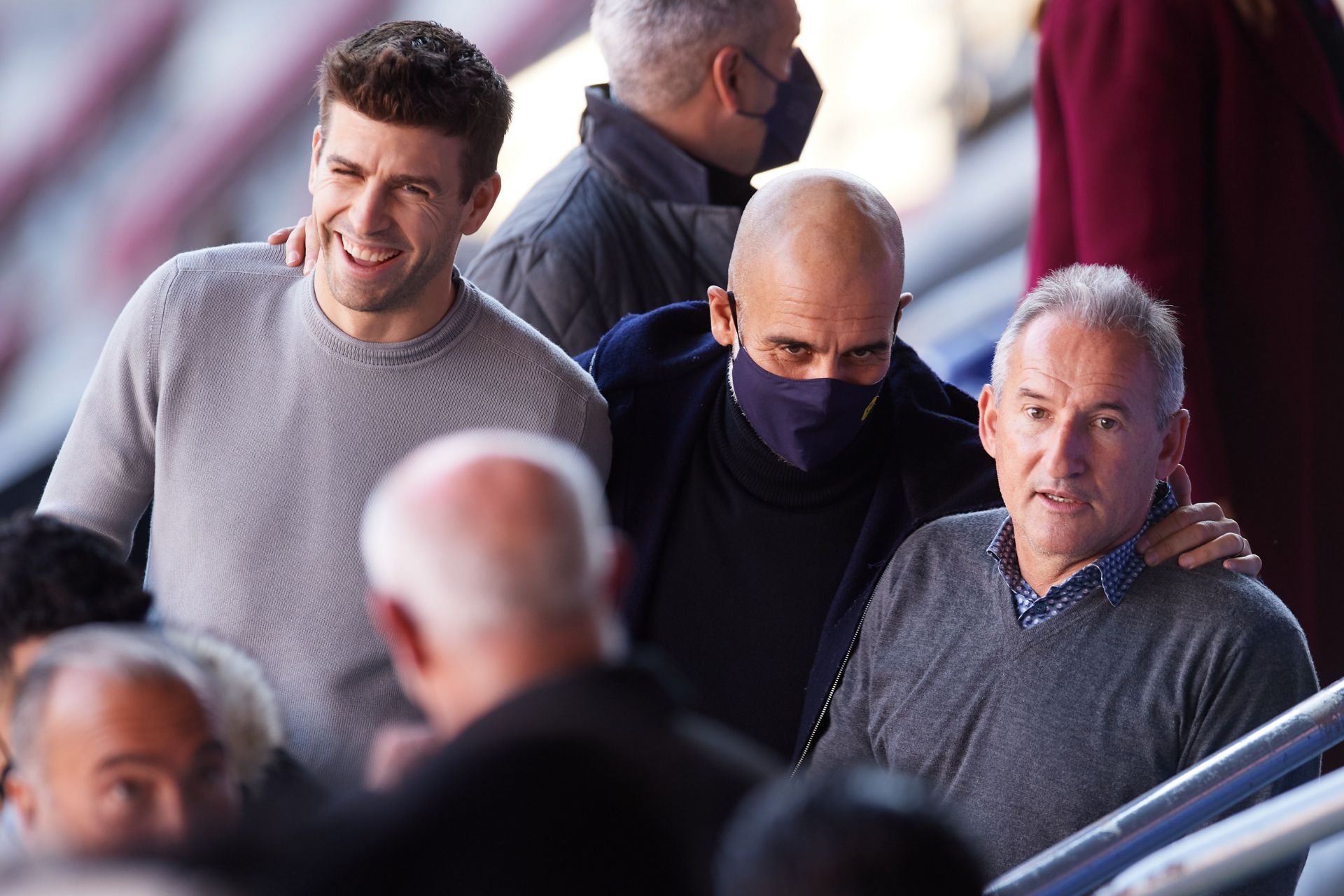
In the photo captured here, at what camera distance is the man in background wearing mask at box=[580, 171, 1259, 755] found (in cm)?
234

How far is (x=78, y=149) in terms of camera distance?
212 inches

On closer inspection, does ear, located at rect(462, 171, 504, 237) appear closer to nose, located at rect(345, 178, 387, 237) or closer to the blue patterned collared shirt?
nose, located at rect(345, 178, 387, 237)

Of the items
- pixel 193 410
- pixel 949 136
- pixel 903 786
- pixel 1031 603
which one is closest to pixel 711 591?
pixel 1031 603

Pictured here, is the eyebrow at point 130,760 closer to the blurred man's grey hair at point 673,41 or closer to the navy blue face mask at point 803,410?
the navy blue face mask at point 803,410

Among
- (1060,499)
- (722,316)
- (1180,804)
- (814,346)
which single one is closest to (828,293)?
(814,346)

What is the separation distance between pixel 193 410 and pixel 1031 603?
1.15 meters

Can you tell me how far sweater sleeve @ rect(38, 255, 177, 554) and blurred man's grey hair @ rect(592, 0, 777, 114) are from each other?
3.92 feet

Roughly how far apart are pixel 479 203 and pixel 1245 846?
143 centimetres

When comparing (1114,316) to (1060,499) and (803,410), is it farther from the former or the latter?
(803,410)

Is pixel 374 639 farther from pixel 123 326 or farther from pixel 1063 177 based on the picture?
pixel 1063 177

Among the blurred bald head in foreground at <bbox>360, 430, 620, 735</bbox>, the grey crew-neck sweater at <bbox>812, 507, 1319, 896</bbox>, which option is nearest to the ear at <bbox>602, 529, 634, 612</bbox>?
the blurred bald head in foreground at <bbox>360, 430, 620, 735</bbox>

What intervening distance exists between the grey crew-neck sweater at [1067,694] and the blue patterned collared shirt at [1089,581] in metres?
0.01

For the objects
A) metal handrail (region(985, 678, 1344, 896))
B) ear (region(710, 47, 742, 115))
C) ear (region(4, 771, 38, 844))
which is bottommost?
metal handrail (region(985, 678, 1344, 896))

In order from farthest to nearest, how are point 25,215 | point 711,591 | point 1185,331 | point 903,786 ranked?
point 25,215
point 1185,331
point 711,591
point 903,786
